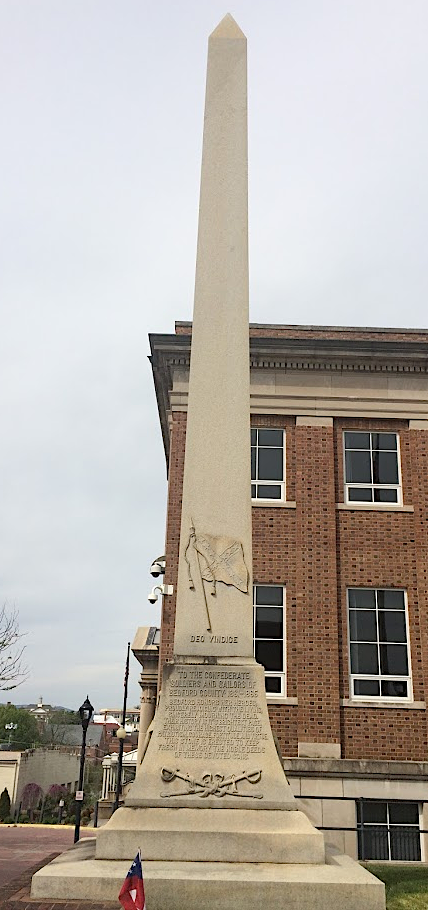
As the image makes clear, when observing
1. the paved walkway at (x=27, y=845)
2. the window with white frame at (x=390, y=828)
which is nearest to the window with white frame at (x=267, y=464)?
the window with white frame at (x=390, y=828)

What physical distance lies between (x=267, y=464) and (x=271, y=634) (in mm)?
3813

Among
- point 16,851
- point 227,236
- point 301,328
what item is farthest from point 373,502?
point 16,851

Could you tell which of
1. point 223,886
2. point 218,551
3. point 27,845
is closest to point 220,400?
point 218,551

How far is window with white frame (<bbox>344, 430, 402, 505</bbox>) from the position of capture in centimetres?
1730

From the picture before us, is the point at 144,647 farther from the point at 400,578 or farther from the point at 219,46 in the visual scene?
the point at 219,46

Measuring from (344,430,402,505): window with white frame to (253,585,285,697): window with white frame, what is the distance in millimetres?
2801

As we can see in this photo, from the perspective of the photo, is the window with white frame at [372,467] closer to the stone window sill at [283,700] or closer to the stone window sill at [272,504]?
the stone window sill at [272,504]

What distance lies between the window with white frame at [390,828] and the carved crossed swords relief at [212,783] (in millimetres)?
8581

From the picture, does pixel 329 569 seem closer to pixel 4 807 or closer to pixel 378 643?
pixel 378 643

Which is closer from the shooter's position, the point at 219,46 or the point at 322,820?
the point at 219,46

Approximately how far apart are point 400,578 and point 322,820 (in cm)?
506

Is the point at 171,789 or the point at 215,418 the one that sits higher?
the point at 215,418

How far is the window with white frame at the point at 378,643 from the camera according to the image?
15.8m

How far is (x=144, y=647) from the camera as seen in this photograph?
21.3 metres
